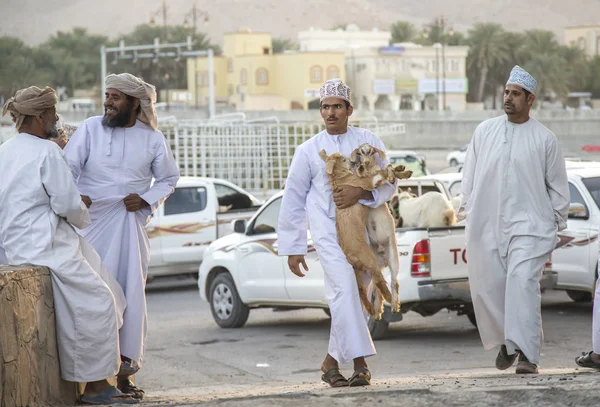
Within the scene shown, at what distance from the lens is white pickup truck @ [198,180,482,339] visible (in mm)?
11789

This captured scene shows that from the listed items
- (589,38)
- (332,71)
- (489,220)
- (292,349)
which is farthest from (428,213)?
(589,38)

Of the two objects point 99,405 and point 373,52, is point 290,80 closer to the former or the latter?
point 373,52

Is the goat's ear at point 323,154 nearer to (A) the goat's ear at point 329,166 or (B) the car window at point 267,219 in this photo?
(A) the goat's ear at point 329,166

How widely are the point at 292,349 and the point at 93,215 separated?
4812 mm

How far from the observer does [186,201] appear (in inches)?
736

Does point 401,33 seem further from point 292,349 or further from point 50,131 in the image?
point 50,131

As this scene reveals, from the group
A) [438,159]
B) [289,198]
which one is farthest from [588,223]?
[438,159]

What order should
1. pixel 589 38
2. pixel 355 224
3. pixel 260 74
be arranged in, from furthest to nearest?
pixel 589 38 < pixel 260 74 < pixel 355 224

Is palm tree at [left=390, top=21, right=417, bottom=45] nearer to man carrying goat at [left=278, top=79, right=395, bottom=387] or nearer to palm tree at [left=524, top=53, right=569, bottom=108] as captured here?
palm tree at [left=524, top=53, right=569, bottom=108]

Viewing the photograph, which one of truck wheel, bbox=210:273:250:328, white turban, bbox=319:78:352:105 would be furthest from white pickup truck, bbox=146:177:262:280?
white turban, bbox=319:78:352:105

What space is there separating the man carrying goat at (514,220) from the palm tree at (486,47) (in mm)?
120352

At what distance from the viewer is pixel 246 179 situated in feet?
93.9

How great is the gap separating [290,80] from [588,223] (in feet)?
354

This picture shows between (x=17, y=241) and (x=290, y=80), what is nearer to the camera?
(x=17, y=241)
